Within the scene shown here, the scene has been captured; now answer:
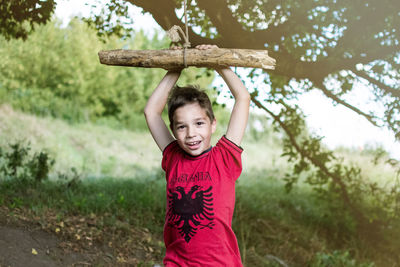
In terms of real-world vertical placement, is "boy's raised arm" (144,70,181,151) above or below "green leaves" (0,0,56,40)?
below

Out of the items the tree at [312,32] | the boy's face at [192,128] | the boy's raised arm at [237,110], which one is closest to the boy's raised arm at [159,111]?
the boy's face at [192,128]

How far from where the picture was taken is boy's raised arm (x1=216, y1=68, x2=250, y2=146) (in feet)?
7.52

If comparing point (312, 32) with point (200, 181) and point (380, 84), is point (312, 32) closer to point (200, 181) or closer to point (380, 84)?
point (380, 84)

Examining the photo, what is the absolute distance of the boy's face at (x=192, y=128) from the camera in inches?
88.6

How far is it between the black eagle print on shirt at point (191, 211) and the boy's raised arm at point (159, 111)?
0.40m

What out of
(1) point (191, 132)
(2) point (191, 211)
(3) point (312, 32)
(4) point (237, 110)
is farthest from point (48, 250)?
(3) point (312, 32)

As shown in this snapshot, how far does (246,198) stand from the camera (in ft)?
23.7

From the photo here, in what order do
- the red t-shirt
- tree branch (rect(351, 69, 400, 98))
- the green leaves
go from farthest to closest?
tree branch (rect(351, 69, 400, 98))
the green leaves
the red t-shirt

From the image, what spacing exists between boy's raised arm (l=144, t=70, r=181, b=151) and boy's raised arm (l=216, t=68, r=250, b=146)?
0.34 meters

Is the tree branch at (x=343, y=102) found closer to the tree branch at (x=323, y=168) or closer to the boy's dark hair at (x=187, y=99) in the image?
the tree branch at (x=323, y=168)

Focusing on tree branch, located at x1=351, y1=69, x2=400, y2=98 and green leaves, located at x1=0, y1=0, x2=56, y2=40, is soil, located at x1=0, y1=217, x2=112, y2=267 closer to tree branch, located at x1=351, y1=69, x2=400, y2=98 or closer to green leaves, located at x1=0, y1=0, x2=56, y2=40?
green leaves, located at x1=0, y1=0, x2=56, y2=40

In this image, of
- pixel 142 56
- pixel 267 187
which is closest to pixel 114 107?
pixel 267 187

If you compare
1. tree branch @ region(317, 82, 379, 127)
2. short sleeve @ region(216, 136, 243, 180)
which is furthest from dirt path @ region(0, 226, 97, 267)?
tree branch @ region(317, 82, 379, 127)

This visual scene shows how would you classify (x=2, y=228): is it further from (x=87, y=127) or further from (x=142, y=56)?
(x=87, y=127)
